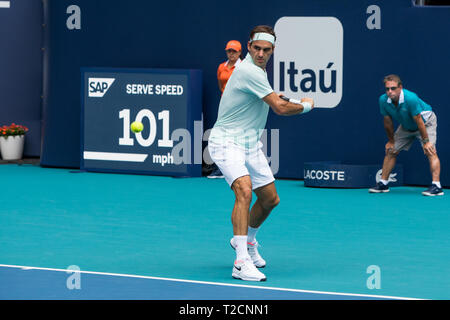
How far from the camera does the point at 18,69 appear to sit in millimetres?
17406

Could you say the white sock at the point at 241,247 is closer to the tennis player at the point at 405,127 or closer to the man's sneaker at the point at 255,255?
the man's sneaker at the point at 255,255

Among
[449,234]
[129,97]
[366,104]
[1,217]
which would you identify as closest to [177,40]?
[129,97]

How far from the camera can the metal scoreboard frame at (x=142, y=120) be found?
14.7m

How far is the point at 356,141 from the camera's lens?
14023mm

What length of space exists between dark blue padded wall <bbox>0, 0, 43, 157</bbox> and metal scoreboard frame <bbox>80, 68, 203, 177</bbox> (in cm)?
222

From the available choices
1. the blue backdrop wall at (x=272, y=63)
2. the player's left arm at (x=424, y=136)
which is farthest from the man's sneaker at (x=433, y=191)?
the blue backdrop wall at (x=272, y=63)

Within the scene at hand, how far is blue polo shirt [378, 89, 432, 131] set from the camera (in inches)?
487

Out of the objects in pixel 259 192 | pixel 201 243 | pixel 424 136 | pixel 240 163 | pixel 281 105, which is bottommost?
pixel 201 243

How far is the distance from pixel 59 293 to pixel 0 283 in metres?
0.61

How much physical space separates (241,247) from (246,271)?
222mm

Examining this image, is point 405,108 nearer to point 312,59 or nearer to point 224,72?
point 312,59

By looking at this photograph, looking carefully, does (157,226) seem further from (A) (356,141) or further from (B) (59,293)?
(A) (356,141)

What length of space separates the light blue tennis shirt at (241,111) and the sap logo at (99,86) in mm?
7533

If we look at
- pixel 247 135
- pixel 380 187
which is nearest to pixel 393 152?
pixel 380 187
